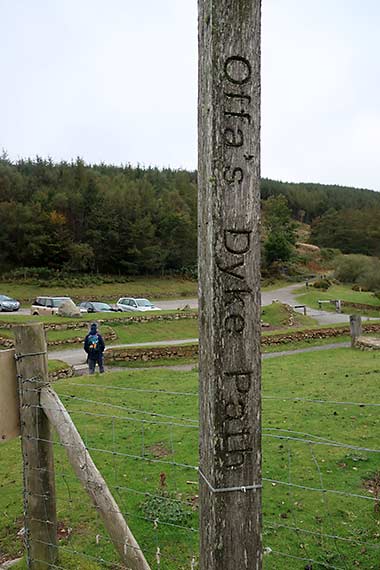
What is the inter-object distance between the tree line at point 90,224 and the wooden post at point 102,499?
49.0 meters

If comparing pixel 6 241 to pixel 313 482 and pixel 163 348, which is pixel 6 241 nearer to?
pixel 163 348

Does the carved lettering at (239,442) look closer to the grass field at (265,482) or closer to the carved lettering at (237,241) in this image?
the carved lettering at (237,241)

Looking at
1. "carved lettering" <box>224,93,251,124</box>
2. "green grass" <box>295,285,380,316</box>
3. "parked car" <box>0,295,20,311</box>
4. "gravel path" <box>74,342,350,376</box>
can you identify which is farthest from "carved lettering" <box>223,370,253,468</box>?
"green grass" <box>295,285,380,316</box>

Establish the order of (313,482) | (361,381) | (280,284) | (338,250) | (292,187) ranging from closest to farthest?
1. (313,482)
2. (361,381)
3. (280,284)
4. (338,250)
5. (292,187)

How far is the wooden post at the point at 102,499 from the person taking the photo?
313 centimetres

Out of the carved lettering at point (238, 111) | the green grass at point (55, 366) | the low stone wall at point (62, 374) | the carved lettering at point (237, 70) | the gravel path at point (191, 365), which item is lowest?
the gravel path at point (191, 365)

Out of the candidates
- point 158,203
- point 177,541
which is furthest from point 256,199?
point 158,203

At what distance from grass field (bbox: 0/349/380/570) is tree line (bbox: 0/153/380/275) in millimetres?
43901

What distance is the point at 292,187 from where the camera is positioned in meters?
120

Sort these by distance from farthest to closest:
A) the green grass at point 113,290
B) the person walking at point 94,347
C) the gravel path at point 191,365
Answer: the green grass at point 113,290 → the gravel path at point 191,365 → the person walking at point 94,347

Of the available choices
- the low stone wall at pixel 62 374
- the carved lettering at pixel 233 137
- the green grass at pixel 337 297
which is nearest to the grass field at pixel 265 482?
the carved lettering at pixel 233 137

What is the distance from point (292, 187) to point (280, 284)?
230ft

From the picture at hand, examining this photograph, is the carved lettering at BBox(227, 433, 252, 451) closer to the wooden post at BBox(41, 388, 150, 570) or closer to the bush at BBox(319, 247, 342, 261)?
the wooden post at BBox(41, 388, 150, 570)

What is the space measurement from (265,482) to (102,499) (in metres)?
2.87
